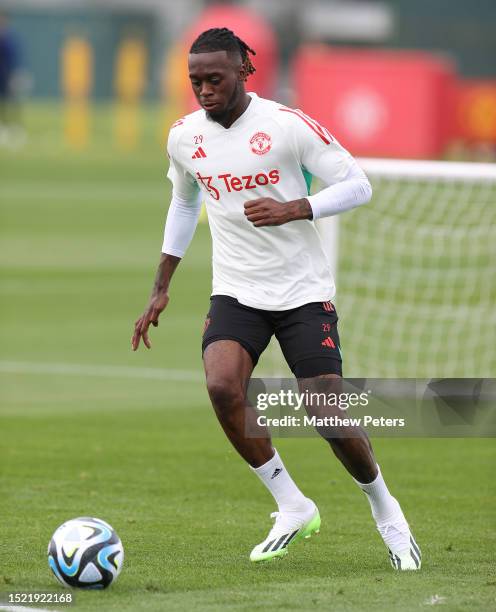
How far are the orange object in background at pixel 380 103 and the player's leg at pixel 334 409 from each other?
26557 millimetres

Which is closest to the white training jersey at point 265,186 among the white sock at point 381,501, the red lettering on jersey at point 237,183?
the red lettering on jersey at point 237,183

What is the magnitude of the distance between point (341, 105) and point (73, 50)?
11567 mm

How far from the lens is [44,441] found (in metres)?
10.1

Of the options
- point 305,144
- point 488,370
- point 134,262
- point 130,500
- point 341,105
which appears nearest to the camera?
point 305,144

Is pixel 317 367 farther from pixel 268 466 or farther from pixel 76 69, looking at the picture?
pixel 76 69

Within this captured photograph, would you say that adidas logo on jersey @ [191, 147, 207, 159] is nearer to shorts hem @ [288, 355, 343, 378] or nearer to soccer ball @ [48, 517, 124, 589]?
shorts hem @ [288, 355, 343, 378]

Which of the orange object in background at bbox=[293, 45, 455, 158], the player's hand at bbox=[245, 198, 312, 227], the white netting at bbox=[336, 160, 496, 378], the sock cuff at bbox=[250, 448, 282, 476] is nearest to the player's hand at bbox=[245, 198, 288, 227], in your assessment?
the player's hand at bbox=[245, 198, 312, 227]

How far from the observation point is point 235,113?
689 cm

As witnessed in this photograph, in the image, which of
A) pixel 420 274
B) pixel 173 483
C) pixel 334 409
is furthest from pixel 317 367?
pixel 420 274

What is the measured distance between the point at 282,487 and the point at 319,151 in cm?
161

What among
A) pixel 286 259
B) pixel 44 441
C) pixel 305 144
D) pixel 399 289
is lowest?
pixel 399 289

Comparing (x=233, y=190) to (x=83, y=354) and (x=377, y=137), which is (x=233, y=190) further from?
(x=377, y=137)

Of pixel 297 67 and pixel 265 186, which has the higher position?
pixel 265 186

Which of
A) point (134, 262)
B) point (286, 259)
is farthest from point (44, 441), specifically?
point (134, 262)
